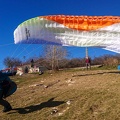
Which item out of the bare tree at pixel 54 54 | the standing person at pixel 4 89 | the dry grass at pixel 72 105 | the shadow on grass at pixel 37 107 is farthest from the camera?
the bare tree at pixel 54 54

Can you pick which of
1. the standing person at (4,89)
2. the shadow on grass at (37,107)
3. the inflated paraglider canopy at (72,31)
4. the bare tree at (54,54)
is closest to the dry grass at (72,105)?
the shadow on grass at (37,107)

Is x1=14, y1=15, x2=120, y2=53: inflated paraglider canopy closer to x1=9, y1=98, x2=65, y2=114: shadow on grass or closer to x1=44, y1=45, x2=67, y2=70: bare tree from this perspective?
x1=9, y1=98, x2=65, y2=114: shadow on grass

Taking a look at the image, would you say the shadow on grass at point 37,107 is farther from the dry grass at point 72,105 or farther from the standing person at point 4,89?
the standing person at point 4,89

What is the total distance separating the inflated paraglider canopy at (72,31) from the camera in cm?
1198

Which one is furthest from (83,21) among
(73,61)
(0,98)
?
(73,61)

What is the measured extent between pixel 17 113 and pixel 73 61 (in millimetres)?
49603

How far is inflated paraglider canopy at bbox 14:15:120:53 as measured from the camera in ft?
39.3

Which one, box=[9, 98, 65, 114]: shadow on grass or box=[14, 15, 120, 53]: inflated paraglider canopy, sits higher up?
box=[14, 15, 120, 53]: inflated paraglider canopy

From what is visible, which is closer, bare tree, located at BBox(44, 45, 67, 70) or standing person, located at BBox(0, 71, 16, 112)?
standing person, located at BBox(0, 71, 16, 112)

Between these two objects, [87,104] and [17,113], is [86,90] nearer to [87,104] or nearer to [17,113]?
[87,104]

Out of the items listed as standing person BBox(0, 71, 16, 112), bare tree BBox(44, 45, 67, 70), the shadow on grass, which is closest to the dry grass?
the shadow on grass

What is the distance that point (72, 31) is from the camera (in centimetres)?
1309

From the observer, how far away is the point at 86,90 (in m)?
10.4

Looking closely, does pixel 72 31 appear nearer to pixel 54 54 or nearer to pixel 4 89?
pixel 4 89
